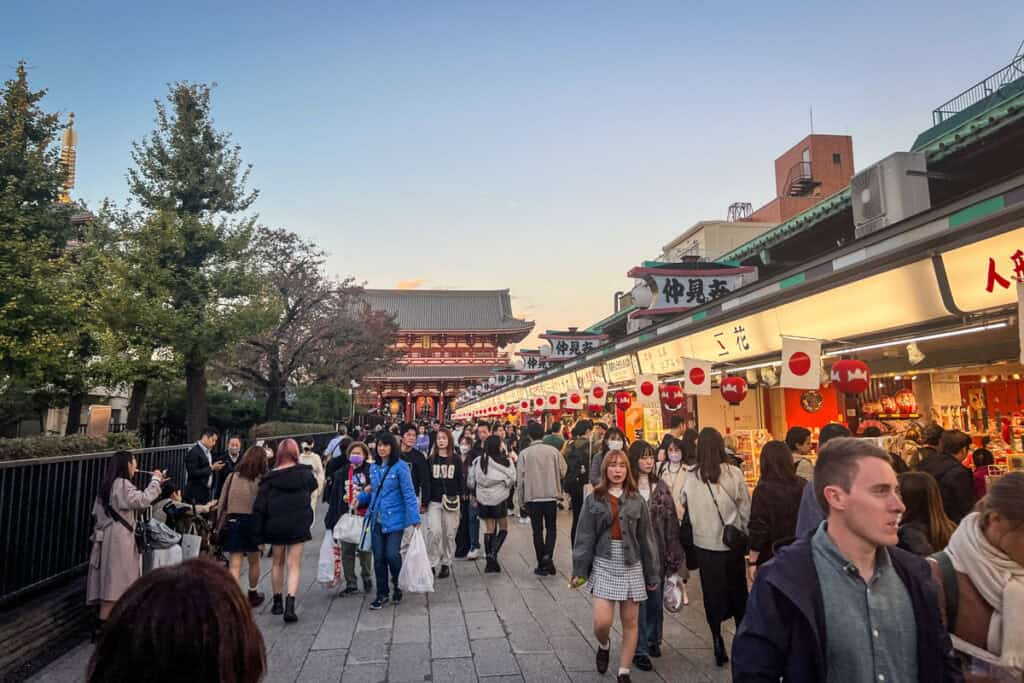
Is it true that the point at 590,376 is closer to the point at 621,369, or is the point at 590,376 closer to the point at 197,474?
the point at 621,369

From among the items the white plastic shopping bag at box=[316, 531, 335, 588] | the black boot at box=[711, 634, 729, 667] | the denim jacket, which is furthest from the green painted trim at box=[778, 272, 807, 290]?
the white plastic shopping bag at box=[316, 531, 335, 588]

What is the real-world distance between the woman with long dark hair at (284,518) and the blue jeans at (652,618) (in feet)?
11.0

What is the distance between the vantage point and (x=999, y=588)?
2.30m

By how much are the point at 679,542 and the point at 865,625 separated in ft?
11.1

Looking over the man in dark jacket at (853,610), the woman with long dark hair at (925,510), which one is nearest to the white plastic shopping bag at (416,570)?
the woman with long dark hair at (925,510)

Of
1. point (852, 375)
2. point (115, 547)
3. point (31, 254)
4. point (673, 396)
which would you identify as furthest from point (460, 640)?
point (31, 254)

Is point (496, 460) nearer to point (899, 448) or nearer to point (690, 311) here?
point (690, 311)

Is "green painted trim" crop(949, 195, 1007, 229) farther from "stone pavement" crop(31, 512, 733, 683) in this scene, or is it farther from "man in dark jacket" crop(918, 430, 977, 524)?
"stone pavement" crop(31, 512, 733, 683)

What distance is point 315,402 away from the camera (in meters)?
29.6

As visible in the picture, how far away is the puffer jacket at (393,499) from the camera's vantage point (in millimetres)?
6555

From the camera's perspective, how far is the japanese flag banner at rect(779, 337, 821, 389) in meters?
6.93

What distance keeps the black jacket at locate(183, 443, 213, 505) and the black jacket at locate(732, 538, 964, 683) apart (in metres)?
8.36

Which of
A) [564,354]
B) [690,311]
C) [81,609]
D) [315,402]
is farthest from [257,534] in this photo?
[315,402]

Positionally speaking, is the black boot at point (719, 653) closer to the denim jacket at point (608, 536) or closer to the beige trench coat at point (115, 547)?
the denim jacket at point (608, 536)
